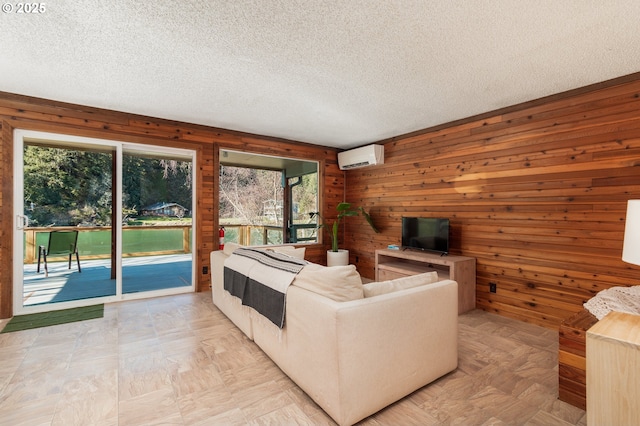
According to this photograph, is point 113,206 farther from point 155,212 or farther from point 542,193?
point 542,193

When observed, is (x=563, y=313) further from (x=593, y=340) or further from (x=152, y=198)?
(x=152, y=198)

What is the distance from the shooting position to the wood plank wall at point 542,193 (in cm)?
269

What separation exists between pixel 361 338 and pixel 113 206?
371cm

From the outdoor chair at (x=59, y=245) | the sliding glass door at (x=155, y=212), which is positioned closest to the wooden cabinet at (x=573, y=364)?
the sliding glass door at (x=155, y=212)

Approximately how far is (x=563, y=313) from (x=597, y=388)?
2.21 meters

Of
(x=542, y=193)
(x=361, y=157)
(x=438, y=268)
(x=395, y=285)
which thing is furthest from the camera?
(x=361, y=157)

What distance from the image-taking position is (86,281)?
160 inches

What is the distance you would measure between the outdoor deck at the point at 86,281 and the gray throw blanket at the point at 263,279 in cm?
192

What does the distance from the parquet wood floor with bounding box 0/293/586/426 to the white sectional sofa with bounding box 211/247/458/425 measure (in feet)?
0.44

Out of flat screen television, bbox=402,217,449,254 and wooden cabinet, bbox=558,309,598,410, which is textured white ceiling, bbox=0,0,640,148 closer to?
flat screen television, bbox=402,217,449,254

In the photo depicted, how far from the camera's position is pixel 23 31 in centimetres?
207

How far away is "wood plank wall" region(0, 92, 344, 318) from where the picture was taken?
10.5 feet

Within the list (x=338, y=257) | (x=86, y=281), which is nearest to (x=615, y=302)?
(x=338, y=257)

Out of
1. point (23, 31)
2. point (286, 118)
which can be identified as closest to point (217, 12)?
point (23, 31)
